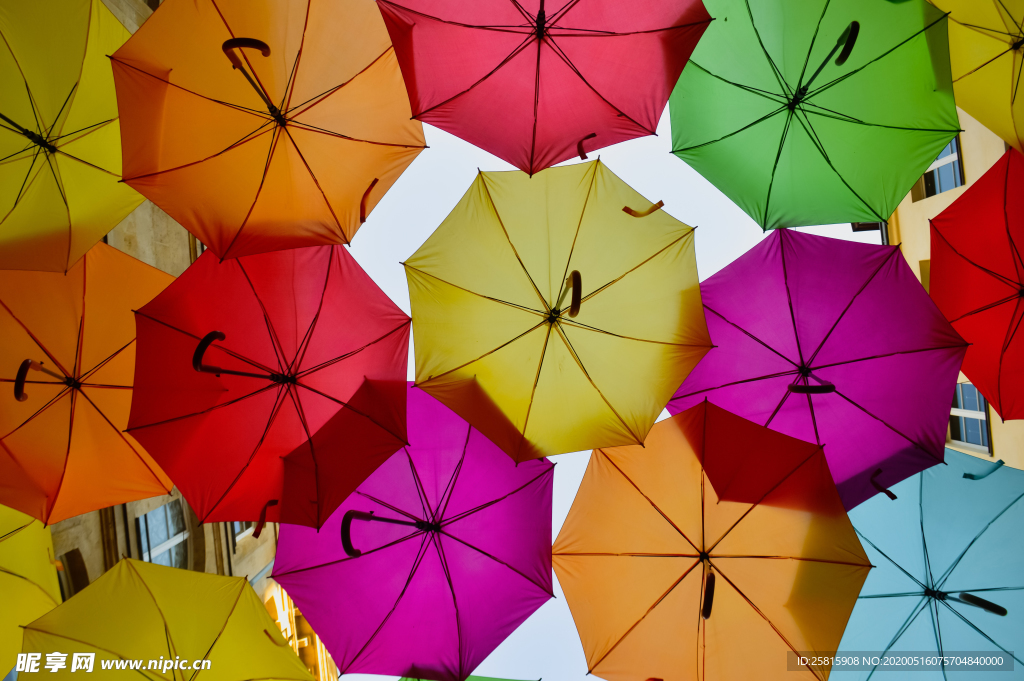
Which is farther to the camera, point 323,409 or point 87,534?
point 87,534

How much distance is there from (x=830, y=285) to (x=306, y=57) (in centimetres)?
589

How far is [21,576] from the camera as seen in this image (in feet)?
18.4

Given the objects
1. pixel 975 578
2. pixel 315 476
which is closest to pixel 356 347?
pixel 315 476

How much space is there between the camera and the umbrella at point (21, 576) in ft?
17.7

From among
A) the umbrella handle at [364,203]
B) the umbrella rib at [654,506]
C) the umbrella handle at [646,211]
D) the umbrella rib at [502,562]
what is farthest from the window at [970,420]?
the umbrella handle at [364,203]

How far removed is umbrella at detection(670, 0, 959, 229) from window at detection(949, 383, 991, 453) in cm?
480

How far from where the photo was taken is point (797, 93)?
18.6ft

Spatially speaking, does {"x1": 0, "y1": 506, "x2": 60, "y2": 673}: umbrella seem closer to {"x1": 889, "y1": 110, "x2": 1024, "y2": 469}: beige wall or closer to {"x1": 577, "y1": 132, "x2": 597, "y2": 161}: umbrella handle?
{"x1": 577, "y1": 132, "x2": 597, "y2": 161}: umbrella handle

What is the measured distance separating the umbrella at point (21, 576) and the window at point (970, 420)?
1209cm

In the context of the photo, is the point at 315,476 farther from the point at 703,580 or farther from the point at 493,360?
the point at 703,580

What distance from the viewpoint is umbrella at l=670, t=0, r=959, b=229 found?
5.45 meters

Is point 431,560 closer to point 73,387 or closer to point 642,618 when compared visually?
point 642,618

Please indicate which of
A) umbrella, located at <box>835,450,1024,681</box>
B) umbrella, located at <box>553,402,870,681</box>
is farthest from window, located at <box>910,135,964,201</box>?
umbrella, located at <box>553,402,870,681</box>

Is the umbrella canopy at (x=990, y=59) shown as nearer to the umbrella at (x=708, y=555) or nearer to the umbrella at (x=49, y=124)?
the umbrella at (x=708, y=555)
